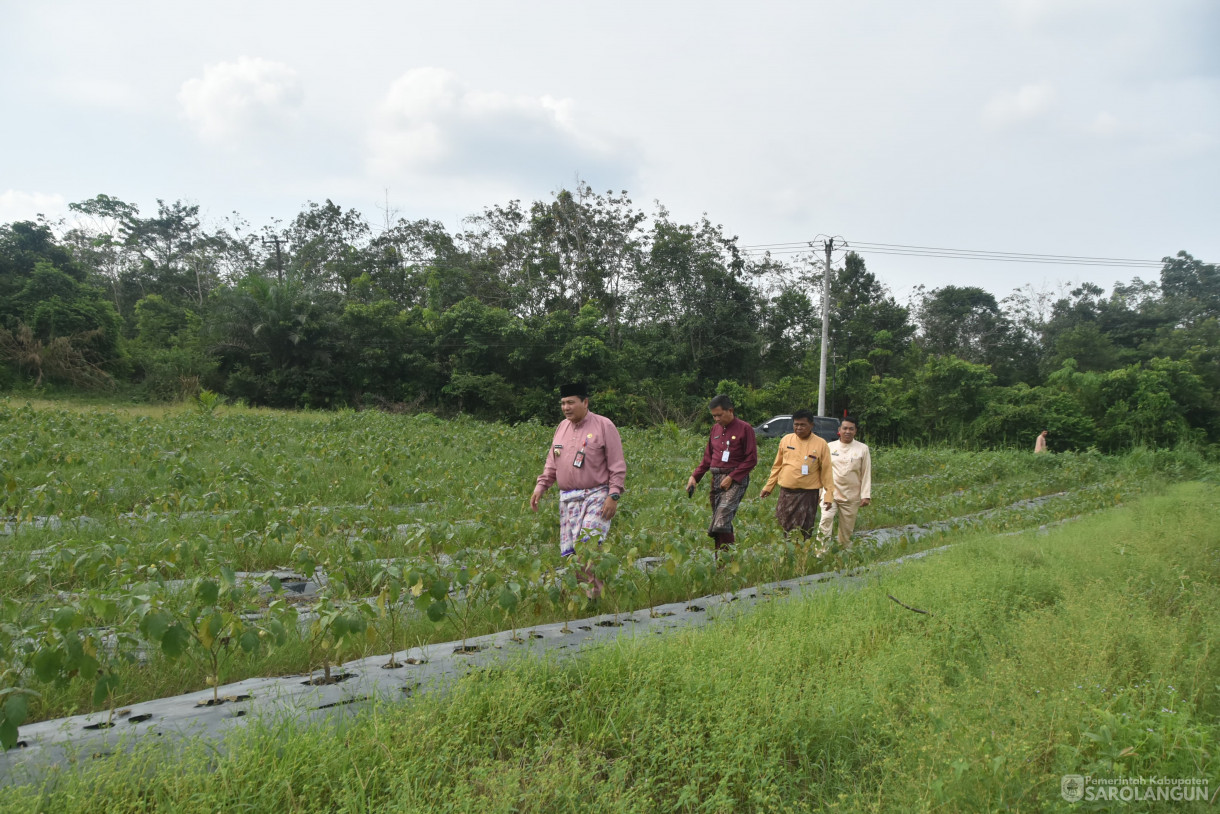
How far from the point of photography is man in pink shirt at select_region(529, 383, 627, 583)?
16.2ft

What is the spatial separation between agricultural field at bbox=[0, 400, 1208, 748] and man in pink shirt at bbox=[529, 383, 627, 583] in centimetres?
37

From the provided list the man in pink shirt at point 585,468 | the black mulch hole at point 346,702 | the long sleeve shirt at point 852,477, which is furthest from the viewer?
the long sleeve shirt at point 852,477

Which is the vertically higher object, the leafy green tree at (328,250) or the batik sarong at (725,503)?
the leafy green tree at (328,250)

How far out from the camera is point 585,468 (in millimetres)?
4961

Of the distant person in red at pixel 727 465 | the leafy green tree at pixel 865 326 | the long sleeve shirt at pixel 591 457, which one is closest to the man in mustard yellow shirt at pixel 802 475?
the distant person in red at pixel 727 465

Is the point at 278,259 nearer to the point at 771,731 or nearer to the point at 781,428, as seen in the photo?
the point at 781,428

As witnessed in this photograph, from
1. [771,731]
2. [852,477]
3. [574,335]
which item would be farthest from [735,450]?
[574,335]

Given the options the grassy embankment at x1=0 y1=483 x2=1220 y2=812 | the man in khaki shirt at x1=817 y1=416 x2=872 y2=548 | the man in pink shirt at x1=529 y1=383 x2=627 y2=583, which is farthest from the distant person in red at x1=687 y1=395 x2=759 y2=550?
the grassy embankment at x1=0 y1=483 x2=1220 y2=812

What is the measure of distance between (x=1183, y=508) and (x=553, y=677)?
879cm

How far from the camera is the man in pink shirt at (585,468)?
4.95m

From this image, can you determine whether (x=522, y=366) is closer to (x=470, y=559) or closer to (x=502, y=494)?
(x=502, y=494)

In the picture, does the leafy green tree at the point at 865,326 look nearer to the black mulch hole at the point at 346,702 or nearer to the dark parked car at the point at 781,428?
the dark parked car at the point at 781,428

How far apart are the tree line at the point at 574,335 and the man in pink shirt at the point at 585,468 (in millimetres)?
22057

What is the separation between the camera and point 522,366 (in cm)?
2802
